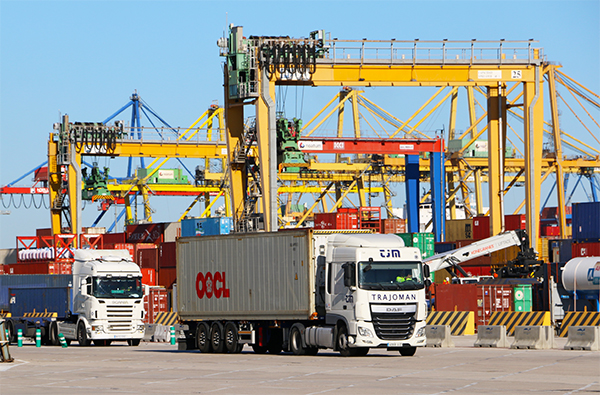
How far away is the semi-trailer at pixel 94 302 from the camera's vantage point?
35.5 m

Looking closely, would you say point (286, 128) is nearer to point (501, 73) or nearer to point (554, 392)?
point (501, 73)

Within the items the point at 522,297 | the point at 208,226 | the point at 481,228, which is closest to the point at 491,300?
the point at 522,297

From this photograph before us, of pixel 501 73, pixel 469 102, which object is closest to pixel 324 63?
pixel 501 73

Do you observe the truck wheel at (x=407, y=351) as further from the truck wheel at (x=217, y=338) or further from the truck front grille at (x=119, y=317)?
the truck front grille at (x=119, y=317)

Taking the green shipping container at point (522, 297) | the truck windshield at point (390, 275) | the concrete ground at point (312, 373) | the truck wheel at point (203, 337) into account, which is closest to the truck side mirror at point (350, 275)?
the truck windshield at point (390, 275)

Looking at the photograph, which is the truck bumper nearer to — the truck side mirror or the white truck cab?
the truck side mirror

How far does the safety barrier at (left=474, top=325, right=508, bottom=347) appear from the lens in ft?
102

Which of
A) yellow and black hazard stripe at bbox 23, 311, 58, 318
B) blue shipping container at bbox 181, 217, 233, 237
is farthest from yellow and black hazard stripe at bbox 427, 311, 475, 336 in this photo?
blue shipping container at bbox 181, 217, 233, 237

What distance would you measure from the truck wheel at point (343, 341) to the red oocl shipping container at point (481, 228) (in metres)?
35.0

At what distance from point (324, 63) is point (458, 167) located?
36067 millimetres

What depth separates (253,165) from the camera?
4700 cm

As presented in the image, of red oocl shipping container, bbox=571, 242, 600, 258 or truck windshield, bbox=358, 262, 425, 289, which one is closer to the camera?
truck windshield, bbox=358, 262, 425, 289

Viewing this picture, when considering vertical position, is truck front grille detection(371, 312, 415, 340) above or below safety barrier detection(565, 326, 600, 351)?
above

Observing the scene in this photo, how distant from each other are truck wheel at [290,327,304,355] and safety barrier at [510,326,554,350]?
769 centimetres
